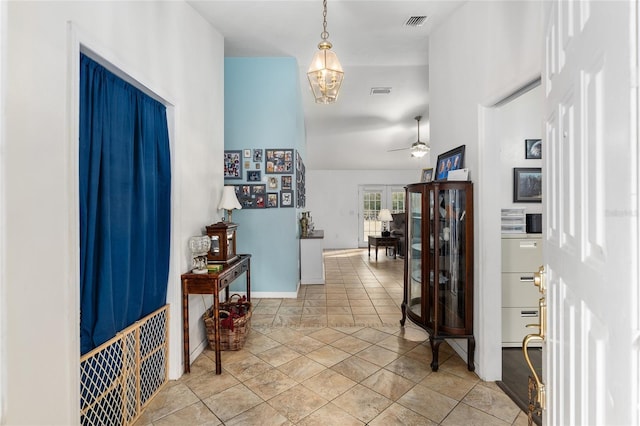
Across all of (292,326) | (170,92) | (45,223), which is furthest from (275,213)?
(45,223)

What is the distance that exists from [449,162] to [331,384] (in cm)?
207

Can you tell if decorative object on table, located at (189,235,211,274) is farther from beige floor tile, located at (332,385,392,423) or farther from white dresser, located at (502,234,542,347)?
white dresser, located at (502,234,542,347)

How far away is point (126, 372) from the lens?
1.85 metres

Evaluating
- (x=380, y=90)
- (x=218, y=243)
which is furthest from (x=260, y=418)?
(x=380, y=90)

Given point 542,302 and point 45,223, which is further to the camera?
point 45,223

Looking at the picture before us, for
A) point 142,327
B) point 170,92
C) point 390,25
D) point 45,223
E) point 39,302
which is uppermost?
point 390,25

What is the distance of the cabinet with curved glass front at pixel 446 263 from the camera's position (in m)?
2.45

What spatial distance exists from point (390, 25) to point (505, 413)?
3.40 m

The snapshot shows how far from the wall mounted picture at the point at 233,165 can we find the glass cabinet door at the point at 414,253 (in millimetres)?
2355

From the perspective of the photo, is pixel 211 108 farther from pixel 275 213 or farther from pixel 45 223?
pixel 45 223

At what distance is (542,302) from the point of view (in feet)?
3.15

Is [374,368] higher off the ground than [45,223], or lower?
lower

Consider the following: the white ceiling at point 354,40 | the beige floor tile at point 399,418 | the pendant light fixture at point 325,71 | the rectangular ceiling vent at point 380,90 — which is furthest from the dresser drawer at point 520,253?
the rectangular ceiling vent at point 380,90

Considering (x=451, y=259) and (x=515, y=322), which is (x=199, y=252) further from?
(x=515, y=322)
